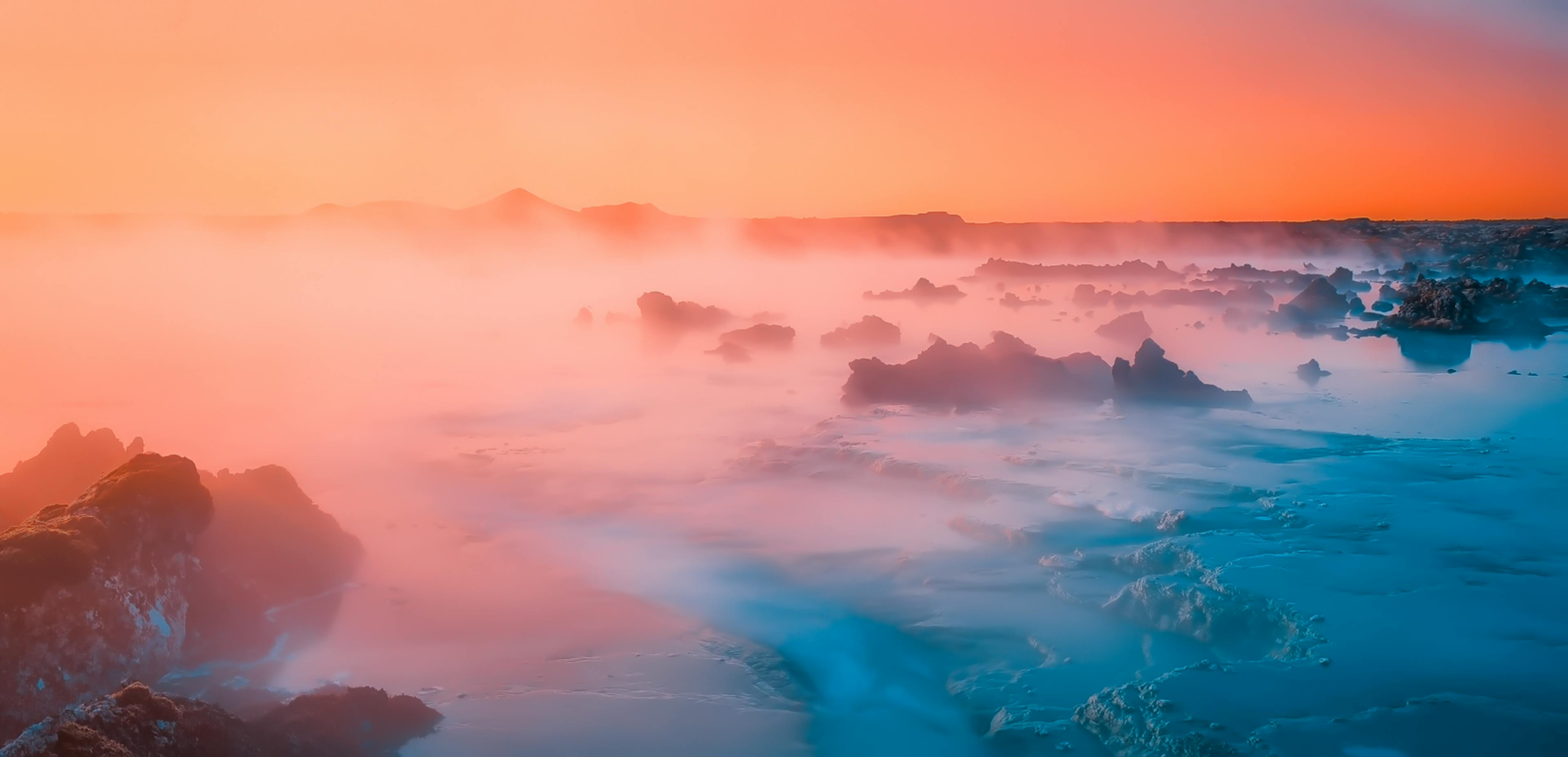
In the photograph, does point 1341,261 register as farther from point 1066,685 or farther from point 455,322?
point 1066,685

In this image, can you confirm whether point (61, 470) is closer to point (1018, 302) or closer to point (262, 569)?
point (262, 569)

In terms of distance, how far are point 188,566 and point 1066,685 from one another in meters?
8.08

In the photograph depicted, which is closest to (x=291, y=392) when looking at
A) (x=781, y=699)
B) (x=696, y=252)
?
(x=781, y=699)

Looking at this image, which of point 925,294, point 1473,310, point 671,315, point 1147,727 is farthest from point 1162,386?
point 925,294

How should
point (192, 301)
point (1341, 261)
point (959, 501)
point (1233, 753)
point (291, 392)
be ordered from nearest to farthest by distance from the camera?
point (1233, 753)
point (959, 501)
point (291, 392)
point (192, 301)
point (1341, 261)

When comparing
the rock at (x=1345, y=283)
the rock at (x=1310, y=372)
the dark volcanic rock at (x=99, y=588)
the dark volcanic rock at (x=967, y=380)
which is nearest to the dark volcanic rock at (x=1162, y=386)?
the dark volcanic rock at (x=967, y=380)

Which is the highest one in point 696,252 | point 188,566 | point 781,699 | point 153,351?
point 696,252

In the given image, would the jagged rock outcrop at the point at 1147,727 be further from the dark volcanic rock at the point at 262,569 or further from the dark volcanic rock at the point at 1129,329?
the dark volcanic rock at the point at 1129,329

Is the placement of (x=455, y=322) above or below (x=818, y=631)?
above

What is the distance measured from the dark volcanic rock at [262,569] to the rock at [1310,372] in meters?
21.7

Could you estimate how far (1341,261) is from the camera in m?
87.6

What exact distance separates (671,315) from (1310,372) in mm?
23042

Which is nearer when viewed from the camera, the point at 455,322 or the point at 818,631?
the point at 818,631

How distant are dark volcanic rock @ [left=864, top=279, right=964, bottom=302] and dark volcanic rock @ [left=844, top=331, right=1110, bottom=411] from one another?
28398mm
